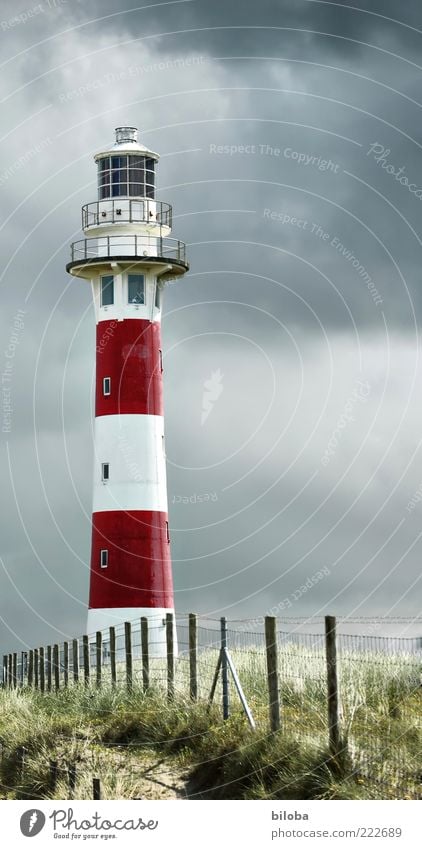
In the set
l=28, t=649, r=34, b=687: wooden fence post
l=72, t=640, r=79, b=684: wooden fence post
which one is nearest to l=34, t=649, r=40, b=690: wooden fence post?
l=28, t=649, r=34, b=687: wooden fence post

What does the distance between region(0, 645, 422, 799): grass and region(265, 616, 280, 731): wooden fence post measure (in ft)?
0.69

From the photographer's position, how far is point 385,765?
17188 millimetres

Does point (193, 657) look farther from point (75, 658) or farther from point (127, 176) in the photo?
point (127, 176)

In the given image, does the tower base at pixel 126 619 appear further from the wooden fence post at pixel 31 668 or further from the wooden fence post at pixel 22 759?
the wooden fence post at pixel 22 759

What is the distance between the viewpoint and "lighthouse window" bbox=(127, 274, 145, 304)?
42562 millimetres

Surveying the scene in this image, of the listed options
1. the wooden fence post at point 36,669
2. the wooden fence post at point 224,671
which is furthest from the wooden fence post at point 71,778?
the wooden fence post at point 36,669

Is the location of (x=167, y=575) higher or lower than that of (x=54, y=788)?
higher

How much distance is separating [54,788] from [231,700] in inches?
161

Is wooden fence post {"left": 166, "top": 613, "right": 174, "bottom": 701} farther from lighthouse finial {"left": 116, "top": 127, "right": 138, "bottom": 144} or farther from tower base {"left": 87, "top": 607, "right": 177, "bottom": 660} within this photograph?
lighthouse finial {"left": 116, "top": 127, "right": 138, "bottom": 144}

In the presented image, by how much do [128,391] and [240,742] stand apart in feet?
72.0

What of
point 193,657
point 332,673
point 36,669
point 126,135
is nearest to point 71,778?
point 332,673
